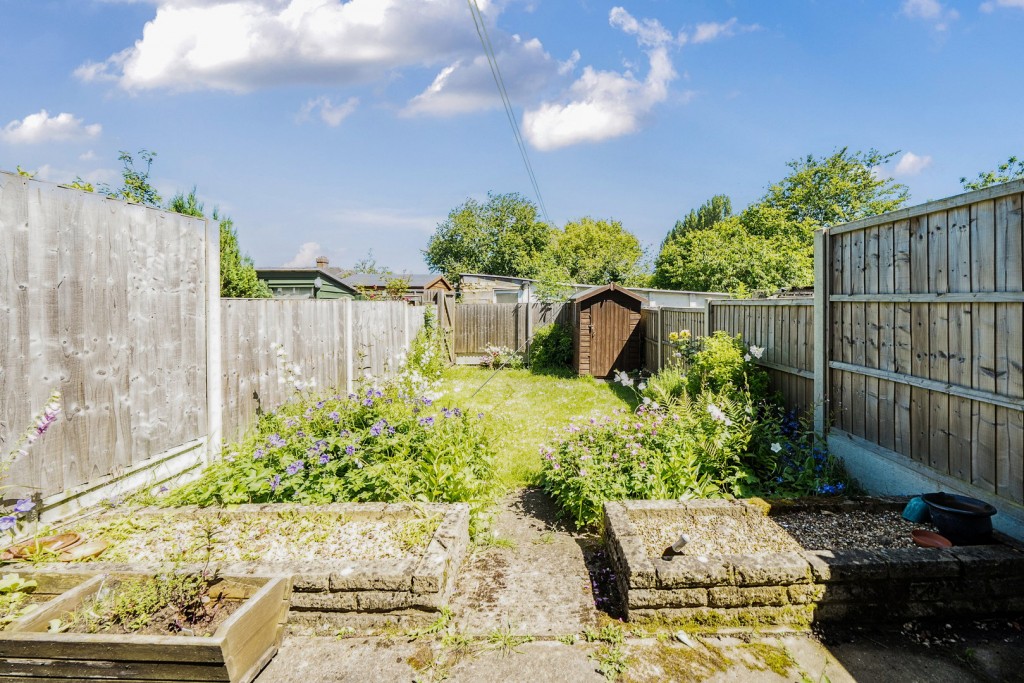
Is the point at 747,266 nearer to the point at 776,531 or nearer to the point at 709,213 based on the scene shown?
the point at 776,531

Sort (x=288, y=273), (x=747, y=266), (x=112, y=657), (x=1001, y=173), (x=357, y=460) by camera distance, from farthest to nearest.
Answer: (x=1001, y=173)
(x=747, y=266)
(x=288, y=273)
(x=357, y=460)
(x=112, y=657)

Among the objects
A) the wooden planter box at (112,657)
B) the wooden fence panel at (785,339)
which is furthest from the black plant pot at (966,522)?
the wooden planter box at (112,657)

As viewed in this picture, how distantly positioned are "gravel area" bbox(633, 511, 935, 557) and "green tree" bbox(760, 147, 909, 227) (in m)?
28.1

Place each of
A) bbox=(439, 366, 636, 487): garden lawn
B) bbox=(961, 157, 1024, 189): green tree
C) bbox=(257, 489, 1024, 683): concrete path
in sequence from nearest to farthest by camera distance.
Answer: bbox=(257, 489, 1024, 683): concrete path < bbox=(439, 366, 636, 487): garden lawn < bbox=(961, 157, 1024, 189): green tree

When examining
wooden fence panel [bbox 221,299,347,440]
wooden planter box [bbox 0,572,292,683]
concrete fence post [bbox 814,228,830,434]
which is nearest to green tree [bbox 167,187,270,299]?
wooden fence panel [bbox 221,299,347,440]

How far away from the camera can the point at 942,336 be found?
325cm

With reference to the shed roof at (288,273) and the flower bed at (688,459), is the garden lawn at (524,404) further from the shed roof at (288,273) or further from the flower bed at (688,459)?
the shed roof at (288,273)

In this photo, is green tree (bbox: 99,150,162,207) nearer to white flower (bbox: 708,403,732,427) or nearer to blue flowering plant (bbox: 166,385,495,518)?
blue flowering plant (bbox: 166,385,495,518)

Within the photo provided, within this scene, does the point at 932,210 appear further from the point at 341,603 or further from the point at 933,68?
the point at 933,68

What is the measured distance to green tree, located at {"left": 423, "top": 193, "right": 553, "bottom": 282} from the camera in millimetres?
39156

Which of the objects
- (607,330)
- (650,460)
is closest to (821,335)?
(650,460)

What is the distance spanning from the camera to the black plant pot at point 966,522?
271 centimetres

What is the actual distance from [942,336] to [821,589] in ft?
6.56

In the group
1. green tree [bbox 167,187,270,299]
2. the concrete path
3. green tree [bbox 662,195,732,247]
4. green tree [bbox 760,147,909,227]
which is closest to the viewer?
the concrete path
